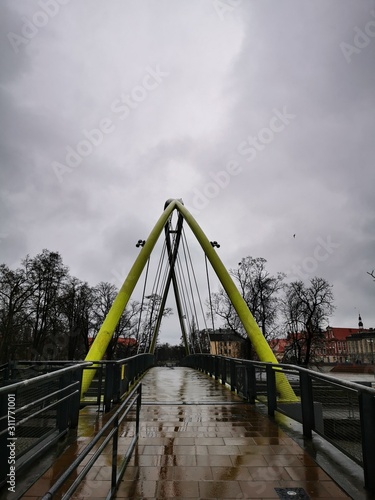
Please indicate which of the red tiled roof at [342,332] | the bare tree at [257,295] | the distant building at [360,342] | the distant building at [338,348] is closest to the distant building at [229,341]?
the bare tree at [257,295]

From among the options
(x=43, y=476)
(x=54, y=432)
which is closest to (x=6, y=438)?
(x=43, y=476)

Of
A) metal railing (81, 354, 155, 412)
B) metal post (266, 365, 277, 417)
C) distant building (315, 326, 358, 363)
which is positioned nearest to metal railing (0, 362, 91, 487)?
metal railing (81, 354, 155, 412)

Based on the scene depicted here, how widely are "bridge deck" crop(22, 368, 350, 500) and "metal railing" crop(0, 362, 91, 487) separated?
28 centimetres

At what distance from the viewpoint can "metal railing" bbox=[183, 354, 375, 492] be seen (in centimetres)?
326

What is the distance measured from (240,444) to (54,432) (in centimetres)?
243

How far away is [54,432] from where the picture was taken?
15.2 feet

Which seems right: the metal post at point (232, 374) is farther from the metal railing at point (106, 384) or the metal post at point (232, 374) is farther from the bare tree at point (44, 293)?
the bare tree at point (44, 293)

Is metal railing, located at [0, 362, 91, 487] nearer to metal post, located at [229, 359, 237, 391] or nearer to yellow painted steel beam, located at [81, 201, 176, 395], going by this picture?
yellow painted steel beam, located at [81, 201, 176, 395]

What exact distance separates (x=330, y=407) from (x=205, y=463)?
1.70 m

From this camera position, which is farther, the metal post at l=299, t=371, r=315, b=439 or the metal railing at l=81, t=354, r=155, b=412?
the metal railing at l=81, t=354, r=155, b=412

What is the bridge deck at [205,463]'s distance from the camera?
3.27m

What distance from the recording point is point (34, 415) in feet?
11.3

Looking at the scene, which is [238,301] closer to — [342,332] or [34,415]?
[34,415]

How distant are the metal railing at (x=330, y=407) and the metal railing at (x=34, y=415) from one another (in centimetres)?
307
